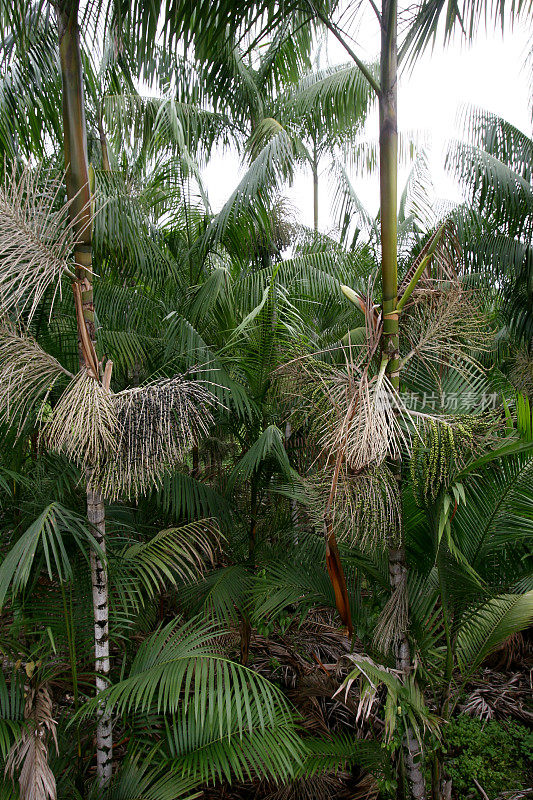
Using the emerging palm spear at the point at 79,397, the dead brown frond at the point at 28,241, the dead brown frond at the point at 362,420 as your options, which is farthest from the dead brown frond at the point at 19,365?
the dead brown frond at the point at 362,420

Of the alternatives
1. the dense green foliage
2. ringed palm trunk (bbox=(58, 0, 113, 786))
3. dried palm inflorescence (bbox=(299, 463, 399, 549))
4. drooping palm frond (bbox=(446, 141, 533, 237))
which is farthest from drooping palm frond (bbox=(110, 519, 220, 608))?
drooping palm frond (bbox=(446, 141, 533, 237))

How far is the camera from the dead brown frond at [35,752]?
166 centimetres

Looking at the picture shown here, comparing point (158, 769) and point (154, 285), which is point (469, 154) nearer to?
point (154, 285)

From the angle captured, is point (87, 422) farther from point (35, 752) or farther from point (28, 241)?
point (35, 752)

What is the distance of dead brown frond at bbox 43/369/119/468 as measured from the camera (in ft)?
5.46

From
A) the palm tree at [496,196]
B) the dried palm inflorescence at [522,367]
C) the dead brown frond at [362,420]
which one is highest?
the palm tree at [496,196]

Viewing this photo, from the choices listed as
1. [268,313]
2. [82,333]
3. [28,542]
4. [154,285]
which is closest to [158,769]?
[28,542]

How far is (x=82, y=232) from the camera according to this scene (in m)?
1.87

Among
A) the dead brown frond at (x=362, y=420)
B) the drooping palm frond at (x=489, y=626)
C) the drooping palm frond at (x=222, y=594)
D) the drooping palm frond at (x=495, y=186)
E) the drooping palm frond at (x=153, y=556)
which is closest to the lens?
the dead brown frond at (x=362, y=420)

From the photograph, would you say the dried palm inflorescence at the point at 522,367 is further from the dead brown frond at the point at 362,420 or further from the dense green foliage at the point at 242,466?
the dead brown frond at the point at 362,420

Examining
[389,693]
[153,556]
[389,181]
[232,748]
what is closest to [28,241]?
[389,181]

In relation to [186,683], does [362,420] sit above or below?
above

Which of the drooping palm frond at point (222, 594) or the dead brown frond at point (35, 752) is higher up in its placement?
the drooping palm frond at point (222, 594)

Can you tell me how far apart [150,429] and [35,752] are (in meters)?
1.11
